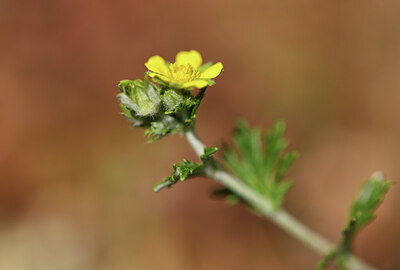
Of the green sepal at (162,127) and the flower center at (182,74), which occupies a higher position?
the flower center at (182,74)

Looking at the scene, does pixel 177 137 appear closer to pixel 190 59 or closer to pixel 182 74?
pixel 190 59

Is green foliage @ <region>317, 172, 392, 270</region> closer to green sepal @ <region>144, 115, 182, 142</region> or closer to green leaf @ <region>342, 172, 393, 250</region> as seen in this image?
green leaf @ <region>342, 172, 393, 250</region>

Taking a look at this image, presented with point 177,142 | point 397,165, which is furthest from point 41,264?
point 397,165

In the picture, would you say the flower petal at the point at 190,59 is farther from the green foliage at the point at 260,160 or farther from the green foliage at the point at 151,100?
the green foliage at the point at 260,160

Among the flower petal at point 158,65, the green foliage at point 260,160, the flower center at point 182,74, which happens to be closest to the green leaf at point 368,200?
the green foliage at point 260,160

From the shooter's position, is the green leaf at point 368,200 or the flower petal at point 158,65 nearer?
the flower petal at point 158,65

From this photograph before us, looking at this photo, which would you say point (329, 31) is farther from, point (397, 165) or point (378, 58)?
point (397, 165)

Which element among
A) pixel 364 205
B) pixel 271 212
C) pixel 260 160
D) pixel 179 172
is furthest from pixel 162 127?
pixel 364 205
